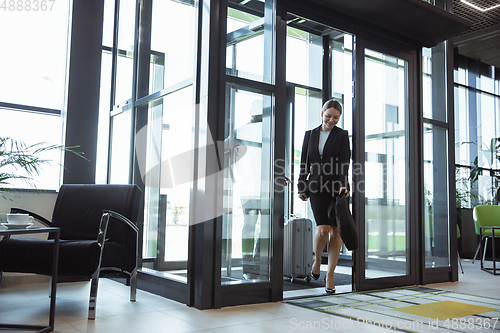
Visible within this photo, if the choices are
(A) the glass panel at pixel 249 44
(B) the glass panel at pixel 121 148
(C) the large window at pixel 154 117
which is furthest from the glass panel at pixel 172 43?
(B) the glass panel at pixel 121 148

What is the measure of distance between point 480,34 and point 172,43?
6.16m

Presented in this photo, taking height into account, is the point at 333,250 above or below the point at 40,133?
below

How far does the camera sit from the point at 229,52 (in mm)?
3225

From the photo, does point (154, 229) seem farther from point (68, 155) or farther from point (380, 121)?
point (380, 121)

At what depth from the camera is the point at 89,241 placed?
109 inches

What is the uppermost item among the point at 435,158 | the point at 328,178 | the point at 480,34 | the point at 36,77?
the point at 480,34

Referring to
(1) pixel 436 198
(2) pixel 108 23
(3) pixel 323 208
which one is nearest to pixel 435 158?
(1) pixel 436 198

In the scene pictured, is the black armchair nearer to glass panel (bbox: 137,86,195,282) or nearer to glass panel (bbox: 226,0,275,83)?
glass panel (bbox: 137,86,195,282)

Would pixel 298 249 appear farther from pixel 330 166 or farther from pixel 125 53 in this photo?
pixel 125 53

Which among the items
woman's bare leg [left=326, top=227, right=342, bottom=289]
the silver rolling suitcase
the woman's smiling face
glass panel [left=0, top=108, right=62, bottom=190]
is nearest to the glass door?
woman's bare leg [left=326, top=227, right=342, bottom=289]

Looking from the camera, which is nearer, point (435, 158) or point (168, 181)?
point (168, 181)

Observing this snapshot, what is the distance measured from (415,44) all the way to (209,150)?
286cm

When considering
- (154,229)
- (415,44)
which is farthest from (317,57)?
(154,229)

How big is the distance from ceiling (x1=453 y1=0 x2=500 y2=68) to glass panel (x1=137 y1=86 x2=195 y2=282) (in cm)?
509
